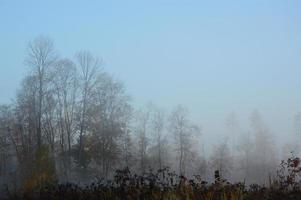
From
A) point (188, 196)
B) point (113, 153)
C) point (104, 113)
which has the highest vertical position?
point (104, 113)

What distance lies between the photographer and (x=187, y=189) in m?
8.77

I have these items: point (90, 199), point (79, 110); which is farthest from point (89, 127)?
point (90, 199)

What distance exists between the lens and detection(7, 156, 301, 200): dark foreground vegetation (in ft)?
28.3

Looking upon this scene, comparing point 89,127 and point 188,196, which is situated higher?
point 89,127

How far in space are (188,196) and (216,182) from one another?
1.00 metres

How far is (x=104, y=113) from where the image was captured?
168 feet

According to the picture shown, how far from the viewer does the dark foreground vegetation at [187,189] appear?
862cm

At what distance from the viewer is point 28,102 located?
48.9m

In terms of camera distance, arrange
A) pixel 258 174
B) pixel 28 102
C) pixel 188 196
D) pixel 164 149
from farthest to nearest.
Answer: pixel 258 174 < pixel 164 149 < pixel 28 102 < pixel 188 196

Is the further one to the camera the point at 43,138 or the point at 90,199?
the point at 43,138

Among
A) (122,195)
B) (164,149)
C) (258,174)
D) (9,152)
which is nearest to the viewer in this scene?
(122,195)

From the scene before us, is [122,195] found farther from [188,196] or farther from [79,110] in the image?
[79,110]

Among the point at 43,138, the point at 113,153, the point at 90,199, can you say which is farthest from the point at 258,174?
the point at 90,199

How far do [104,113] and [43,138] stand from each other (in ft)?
21.2
